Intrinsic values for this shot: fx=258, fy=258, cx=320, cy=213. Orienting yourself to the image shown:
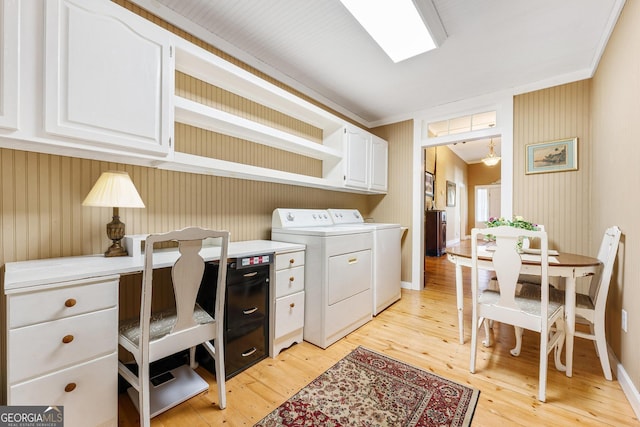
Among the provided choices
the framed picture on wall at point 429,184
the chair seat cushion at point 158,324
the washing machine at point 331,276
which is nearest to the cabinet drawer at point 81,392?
the chair seat cushion at point 158,324

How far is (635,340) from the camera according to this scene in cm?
154

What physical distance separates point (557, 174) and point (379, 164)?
2009mm

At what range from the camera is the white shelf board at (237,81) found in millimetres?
1817

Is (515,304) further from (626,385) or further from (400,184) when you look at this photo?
(400,184)

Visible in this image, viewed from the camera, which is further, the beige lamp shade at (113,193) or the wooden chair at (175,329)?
the beige lamp shade at (113,193)

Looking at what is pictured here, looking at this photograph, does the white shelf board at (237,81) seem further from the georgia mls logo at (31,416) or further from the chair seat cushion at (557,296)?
the chair seat cushion at (557,296)

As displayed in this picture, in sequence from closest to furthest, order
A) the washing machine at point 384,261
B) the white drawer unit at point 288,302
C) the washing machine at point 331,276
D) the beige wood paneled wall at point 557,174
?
1. the white drawer unit at point 288,302
2. the washing machine at point 331,276
3. the beige wood paneled wall at point 557,174
4. the washing machine at point 384,261

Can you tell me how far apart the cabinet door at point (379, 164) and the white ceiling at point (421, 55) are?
0.70m

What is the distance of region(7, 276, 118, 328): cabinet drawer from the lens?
40.1 inches

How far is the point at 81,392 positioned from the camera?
3.84 feet

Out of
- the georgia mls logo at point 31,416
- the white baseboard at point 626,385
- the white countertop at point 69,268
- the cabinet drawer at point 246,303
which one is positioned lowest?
the white baseboard at point 626,385

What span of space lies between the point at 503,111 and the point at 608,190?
148cm

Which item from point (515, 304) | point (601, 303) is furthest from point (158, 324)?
point (601, 303)

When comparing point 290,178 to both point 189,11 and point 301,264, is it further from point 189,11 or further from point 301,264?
point 189,11
